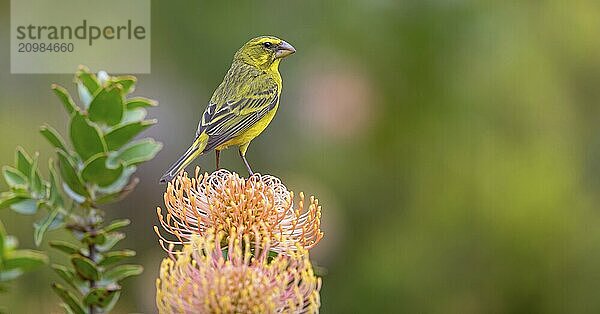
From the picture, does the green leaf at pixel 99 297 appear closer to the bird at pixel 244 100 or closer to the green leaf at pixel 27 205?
the green leaf at pixel 27 205

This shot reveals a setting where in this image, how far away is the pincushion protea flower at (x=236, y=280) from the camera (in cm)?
57

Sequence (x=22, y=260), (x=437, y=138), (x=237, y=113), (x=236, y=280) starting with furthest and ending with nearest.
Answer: (x=437, y=138) → (x=237, y=113) → (x=236, y=280) → (x=22, y=260)

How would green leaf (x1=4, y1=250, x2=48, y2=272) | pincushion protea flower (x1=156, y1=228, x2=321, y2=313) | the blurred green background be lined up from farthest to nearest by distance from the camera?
1. the blurred green background
2. pincushion protea flower (x1=156, y1=228, x2=321, y2=313)
3. green leaf (x1=4, y1=250, x2=48, y2=272)

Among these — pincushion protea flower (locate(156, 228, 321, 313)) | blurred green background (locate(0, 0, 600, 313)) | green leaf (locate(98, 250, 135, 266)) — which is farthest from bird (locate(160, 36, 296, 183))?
blurred green background (locate(0, 0, 600, 313))

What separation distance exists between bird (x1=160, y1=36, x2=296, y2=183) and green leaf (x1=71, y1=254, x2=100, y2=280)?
0.26m

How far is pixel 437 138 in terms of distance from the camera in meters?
1.87

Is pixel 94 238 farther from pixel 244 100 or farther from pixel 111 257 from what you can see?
pixel 244 100

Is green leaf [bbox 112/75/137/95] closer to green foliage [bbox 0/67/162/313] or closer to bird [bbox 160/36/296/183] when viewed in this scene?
green foliage [bbox 0/67/162/313]

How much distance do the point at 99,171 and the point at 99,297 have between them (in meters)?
0.07

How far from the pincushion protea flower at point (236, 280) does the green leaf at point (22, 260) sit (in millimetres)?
111

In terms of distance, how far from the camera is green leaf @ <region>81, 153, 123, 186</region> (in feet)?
1.59

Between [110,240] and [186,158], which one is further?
[186,158]

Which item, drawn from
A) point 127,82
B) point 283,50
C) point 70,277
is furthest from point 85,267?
point 283,50

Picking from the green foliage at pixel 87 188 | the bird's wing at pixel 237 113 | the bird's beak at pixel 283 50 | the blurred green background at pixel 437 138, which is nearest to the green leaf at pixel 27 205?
the green foliage at pixel 87 188
